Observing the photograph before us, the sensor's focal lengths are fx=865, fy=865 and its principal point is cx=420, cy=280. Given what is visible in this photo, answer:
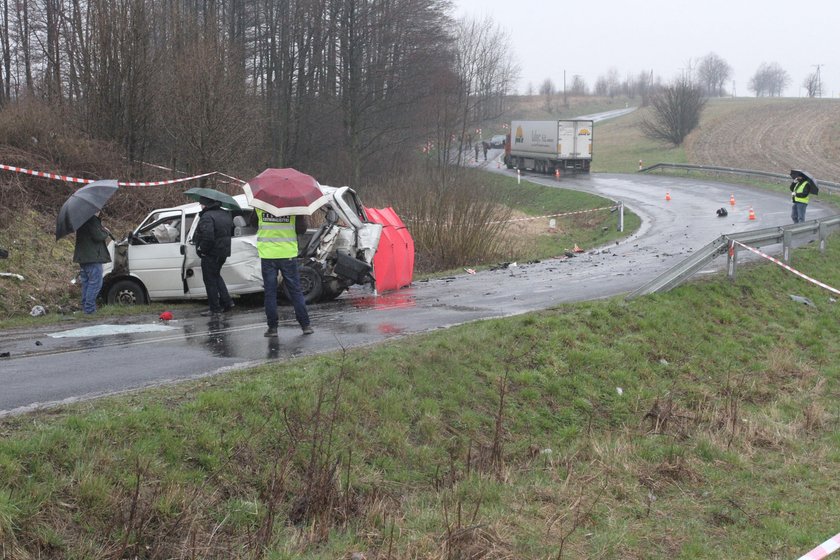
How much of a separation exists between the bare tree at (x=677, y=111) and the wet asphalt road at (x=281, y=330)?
1958 inches

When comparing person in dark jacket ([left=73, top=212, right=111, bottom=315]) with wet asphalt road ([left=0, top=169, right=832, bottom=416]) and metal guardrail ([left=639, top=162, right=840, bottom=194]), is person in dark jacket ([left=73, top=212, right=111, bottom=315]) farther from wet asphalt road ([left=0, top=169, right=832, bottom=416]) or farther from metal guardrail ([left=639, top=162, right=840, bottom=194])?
metal guardrail ([left=639, top=162, right=840, bottom=194])

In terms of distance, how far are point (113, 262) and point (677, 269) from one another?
9137mm

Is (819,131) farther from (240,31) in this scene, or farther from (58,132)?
(58,132)

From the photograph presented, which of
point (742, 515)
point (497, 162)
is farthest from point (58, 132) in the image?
point (497, 162)

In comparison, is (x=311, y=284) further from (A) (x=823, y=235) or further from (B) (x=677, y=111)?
(B) (x=677, y=111)

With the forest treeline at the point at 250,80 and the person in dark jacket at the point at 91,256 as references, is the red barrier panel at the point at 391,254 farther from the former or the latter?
the forest treeline at the point at 250,80

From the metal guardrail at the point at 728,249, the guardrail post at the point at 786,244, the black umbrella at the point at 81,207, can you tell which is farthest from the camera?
the guardrail post at the point at 786,244

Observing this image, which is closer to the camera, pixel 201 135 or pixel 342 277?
pixel 342 277

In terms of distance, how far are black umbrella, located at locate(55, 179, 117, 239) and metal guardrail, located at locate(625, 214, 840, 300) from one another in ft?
26.4

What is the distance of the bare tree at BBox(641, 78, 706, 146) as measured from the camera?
69.8m

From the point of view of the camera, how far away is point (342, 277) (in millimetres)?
14156

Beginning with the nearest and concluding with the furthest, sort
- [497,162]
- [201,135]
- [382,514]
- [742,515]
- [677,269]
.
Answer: [382,514] < [742,515] < [677,269] < [201,135] < [497,162]

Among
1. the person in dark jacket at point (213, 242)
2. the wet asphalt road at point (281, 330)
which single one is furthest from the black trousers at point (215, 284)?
the wet asphalt road at point (281, 330)

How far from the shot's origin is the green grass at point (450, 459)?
5.57m
